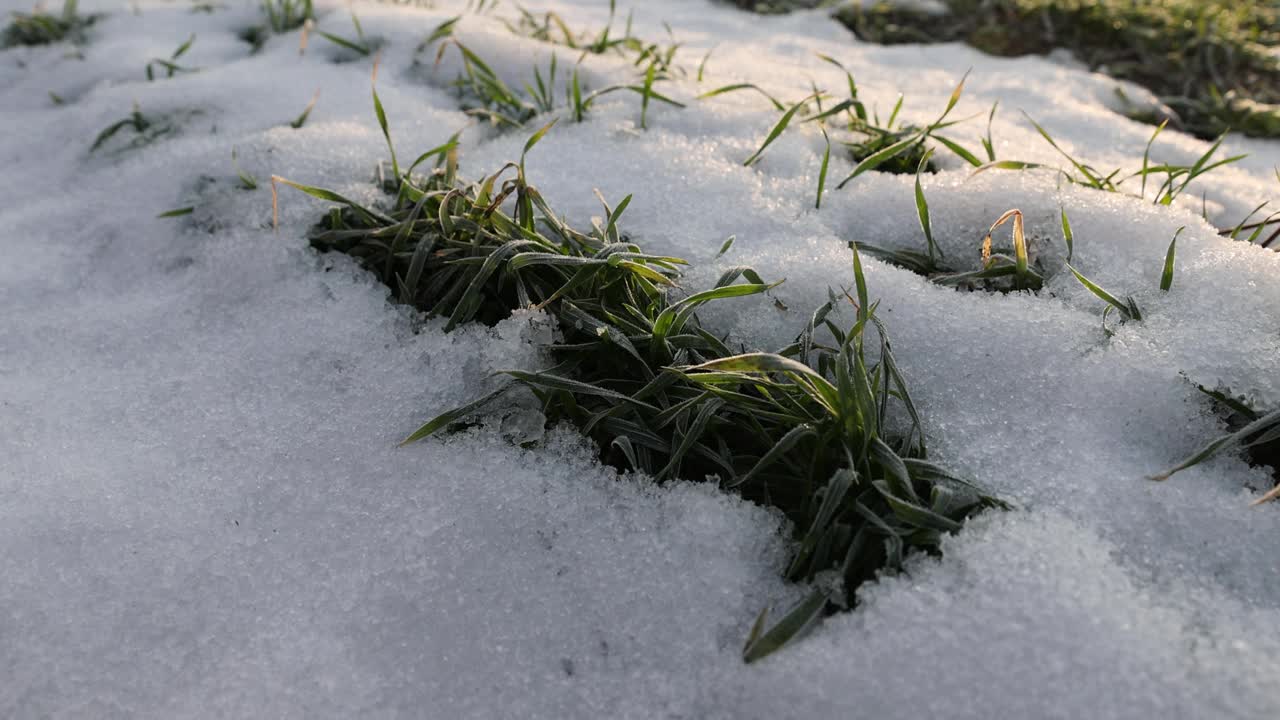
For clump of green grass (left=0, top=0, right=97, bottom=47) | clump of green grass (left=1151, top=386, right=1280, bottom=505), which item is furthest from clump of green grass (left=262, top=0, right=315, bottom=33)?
clump of green grass (left=1151, top=386, right=1280, bottom=505)

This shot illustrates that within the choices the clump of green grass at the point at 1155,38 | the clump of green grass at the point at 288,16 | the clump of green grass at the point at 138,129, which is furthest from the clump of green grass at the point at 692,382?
the clump of green grass at the point at 1155,38

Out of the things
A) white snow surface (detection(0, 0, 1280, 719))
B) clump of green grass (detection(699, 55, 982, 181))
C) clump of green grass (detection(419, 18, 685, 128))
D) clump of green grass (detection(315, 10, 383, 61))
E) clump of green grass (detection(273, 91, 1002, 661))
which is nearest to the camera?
white snow surface (detection(0, 0, 1280, 719))

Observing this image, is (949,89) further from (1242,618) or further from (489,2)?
(1242,618)

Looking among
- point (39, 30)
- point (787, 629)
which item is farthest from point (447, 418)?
point (39, 30)

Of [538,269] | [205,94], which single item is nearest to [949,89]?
[538,269]

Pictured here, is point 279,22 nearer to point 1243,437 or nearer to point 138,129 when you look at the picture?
point 138,129

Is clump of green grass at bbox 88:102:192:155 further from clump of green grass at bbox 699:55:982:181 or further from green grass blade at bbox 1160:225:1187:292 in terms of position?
green grass blade at bbox 1160:225:1187:292
